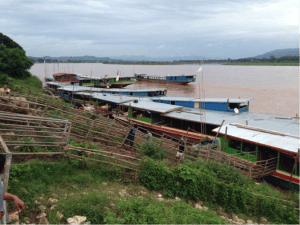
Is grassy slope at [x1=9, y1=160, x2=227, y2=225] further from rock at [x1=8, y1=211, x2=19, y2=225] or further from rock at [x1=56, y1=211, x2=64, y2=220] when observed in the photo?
rock at [x1=8, y1=211, x2=19, y2=225]

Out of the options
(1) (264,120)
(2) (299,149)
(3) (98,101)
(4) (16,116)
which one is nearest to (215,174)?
(2) (299,149)

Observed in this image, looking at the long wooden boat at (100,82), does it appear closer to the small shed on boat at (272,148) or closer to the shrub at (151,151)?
the small shed on boat at (272,148)

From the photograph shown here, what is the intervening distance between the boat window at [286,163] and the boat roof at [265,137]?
0.60 metres

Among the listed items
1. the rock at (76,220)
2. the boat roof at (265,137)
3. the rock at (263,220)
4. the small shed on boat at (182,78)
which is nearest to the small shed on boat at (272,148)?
the boat roof at (265,137)

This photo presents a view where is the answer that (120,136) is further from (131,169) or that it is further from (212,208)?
(212,208)

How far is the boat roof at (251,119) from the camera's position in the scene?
468 inches

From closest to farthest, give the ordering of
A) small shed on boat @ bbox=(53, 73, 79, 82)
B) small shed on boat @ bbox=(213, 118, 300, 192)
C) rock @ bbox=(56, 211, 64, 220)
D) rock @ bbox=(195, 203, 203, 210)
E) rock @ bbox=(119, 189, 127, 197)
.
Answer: rock @ bbox=(56, 211, 64, 220)
rock @ bbox=(119, 189, 127, 197)
rock @ bbox=(195, 203, 203, 210)
small shed on boat @ bbox=(213, 118, 300, 192)
small shed on boat @ bbox=(53, 73, 79, 82)

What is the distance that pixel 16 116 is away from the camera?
20.9 ft

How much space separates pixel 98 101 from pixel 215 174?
1500 centimetres

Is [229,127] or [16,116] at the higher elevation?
[16,116]

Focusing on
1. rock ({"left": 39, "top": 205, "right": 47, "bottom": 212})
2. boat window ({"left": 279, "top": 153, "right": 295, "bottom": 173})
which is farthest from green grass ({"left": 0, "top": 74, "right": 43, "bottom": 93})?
boat window ({"left": 279, "top": 153, "right": 295, "bottom": 173})

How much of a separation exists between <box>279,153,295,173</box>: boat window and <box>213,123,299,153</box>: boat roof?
601 millimetres

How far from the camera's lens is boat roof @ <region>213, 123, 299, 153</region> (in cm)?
886

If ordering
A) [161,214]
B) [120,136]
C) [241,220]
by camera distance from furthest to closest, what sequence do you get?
[120,136]
[241,220]
[161,214]
